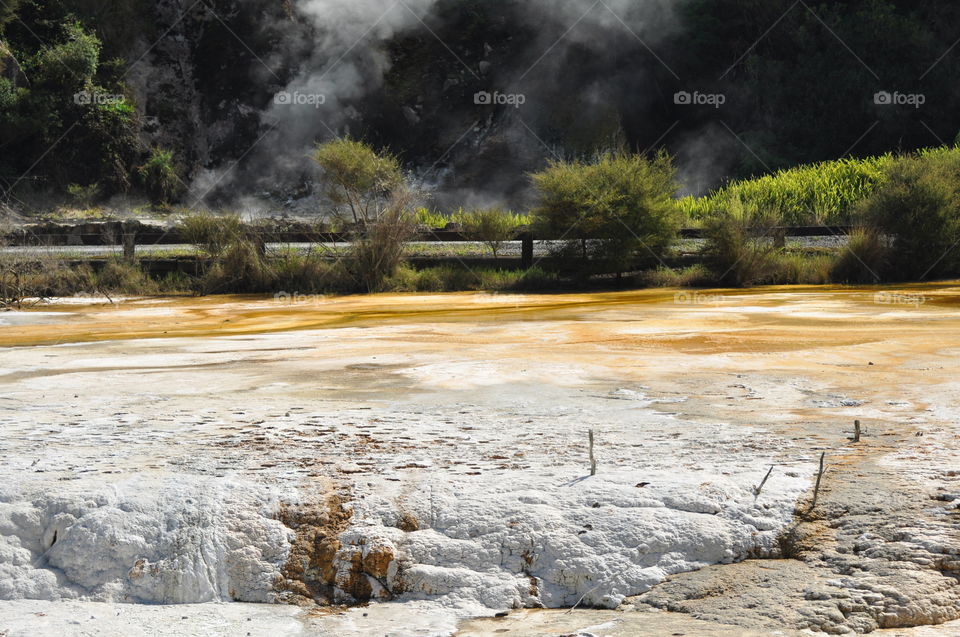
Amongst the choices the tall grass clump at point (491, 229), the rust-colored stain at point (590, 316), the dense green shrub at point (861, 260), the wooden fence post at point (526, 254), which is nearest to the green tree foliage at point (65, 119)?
the rust-colored stain at point (590, 316)

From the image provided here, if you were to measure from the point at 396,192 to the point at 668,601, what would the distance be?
1428cm

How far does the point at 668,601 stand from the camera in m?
3.74

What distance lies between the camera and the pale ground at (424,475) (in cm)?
382

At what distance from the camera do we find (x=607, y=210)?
1656cm

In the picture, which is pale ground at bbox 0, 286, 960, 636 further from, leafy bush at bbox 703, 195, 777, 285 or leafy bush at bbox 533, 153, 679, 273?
leafy bush at bbox 703, 195, 777, 285

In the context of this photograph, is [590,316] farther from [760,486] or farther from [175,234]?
[175,234]

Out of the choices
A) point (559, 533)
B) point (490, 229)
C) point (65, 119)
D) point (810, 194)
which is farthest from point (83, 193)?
point (559, 533)

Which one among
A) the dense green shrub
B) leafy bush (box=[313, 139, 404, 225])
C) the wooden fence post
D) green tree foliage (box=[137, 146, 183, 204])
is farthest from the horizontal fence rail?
green tree foliage (box=[137, 146, 183, 204])

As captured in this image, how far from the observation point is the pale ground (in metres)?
3.82

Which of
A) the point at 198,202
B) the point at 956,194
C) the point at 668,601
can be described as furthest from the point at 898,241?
the point at 198,202

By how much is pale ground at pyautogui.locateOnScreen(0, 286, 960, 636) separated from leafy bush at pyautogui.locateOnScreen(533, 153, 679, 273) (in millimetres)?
8655

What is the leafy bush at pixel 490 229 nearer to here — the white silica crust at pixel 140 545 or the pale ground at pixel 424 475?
the pale ground at pixel 424 475

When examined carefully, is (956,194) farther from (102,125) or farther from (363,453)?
(102,125)

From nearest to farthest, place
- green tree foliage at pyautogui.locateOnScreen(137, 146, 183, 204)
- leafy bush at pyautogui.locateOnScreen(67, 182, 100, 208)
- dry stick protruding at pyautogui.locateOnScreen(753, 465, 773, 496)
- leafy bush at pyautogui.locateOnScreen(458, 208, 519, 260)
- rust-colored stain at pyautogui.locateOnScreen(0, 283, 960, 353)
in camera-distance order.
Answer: dry stick protruding at pyautogui.locateOnScreen(753, 465, 773, 496)
rust-colored stain at pyautogui.locateOnScreen(0, 283, 960, 353)
leafy bush at pyautogui.locateOnScreen(458, 208, 519, 260)
leafy bush at pyautogui.locateOnScreen(67, 182, 100, 208)
green tree foliage at pyautogui.locateOnScreen(137, 146, 183, 204)
